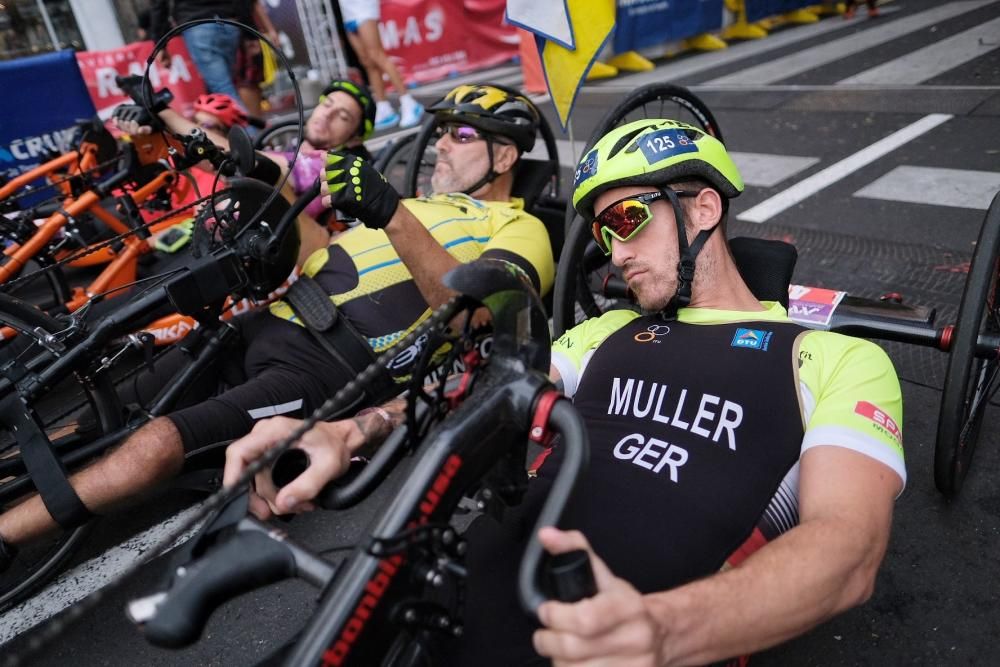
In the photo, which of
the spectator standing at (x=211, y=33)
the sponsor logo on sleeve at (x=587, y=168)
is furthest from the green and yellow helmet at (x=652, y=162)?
the spectator standing at (x=211, y=33)

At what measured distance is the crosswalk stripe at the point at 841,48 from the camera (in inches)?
335

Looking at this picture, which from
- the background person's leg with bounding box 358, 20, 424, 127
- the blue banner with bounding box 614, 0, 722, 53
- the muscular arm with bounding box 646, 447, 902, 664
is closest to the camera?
the muscular arm with bounding box 646, 447, 902, 664

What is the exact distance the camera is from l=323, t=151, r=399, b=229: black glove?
236 cm

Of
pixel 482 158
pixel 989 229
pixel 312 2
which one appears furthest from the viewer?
pixel 312 2

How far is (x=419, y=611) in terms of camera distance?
120cm

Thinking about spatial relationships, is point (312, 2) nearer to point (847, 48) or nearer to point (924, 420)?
point (847, 48)

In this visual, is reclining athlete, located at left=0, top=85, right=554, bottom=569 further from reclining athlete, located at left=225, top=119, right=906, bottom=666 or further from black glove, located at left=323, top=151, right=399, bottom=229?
reclining athlete, located at left=225, top=119, right=906, bottom=666

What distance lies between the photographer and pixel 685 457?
166 centimetres

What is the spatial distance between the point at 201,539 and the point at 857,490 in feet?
4.07

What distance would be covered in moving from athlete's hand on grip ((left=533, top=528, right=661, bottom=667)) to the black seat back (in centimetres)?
139

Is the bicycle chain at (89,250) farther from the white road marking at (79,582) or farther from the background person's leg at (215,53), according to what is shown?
the background person's leg at (215,53)

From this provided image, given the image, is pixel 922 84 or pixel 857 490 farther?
pixel 922 84

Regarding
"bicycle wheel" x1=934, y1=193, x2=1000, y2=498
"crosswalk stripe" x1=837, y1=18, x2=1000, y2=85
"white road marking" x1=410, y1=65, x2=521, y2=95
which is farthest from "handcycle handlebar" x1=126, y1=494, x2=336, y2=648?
"white road marking" x1=410, y1=65, x2=521, y2=95

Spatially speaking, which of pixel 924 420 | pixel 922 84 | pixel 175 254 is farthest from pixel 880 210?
pixel 175 254
